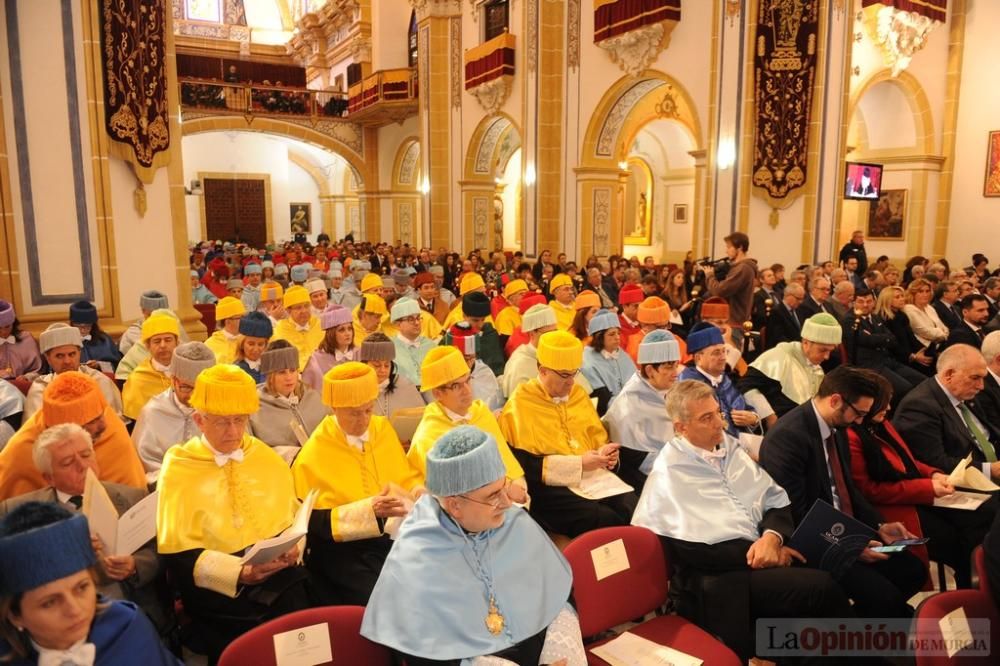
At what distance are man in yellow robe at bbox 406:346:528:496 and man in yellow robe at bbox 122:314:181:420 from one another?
2352mm

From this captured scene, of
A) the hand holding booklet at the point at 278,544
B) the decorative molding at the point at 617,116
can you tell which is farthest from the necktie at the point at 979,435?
the decorative molding at the point at 617,116

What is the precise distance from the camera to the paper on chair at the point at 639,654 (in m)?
2.73

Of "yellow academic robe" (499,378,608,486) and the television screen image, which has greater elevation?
the television screen image

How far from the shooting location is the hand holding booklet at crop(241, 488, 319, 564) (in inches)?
109

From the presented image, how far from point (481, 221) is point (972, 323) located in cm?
1326

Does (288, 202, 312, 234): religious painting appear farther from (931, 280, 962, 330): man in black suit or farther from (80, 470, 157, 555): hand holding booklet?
(80, 470, 157, 555): hand holding booklet

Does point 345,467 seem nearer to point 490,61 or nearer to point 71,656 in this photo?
point 71,656

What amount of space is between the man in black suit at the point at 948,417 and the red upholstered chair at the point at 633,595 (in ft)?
7.02

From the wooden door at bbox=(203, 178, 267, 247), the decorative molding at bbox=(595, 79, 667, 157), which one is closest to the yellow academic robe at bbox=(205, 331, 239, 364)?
the decorative molding at bbox=(595, 79, 667, 157)

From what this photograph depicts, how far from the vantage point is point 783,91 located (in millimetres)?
11406

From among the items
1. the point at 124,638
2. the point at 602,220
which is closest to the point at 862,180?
the point at 602,220

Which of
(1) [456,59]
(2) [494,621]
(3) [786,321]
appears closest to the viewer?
(2) [494,621]

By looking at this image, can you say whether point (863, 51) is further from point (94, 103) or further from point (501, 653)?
point (501, 653)

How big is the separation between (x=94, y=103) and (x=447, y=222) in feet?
42.4
